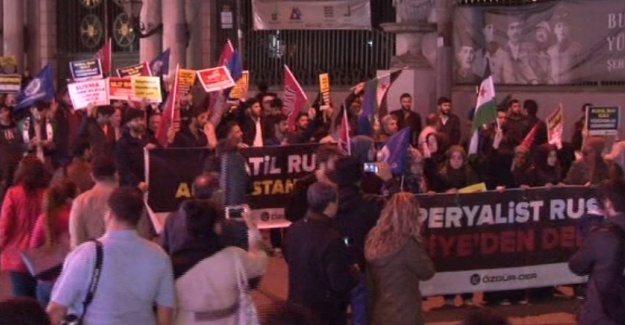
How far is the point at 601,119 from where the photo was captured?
46.4ft

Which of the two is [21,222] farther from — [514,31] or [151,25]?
[151,25]

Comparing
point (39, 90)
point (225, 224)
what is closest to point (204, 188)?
point (225, 224)

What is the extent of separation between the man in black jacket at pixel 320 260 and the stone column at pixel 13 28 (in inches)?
827

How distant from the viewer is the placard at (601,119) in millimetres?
14078

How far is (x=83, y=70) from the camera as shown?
60.0ft

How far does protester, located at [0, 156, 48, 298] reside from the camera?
30.2ft

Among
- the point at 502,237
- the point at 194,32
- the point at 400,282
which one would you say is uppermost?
the point at 194,32

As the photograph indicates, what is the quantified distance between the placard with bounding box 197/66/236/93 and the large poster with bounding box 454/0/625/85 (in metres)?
3.99

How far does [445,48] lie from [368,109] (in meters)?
5.93

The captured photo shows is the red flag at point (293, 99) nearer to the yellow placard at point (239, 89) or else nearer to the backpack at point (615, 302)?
the yellow placard at point (239, 89)

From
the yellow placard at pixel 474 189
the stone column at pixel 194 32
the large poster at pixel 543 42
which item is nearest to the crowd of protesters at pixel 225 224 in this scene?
the yellow placard at pixel 474 189

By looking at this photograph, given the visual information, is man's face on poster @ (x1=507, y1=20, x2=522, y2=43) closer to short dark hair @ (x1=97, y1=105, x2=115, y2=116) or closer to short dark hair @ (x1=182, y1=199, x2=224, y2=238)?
short dark hair @ (x1=97, y1=105, x2=115, y2=116)

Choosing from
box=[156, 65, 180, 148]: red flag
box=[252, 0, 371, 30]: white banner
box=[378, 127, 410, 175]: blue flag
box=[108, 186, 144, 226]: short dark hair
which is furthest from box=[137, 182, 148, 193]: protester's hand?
box=[252, 0, 371, 30]: white banner

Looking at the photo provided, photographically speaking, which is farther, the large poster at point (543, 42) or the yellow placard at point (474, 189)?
the large poster at point (543, 42)
